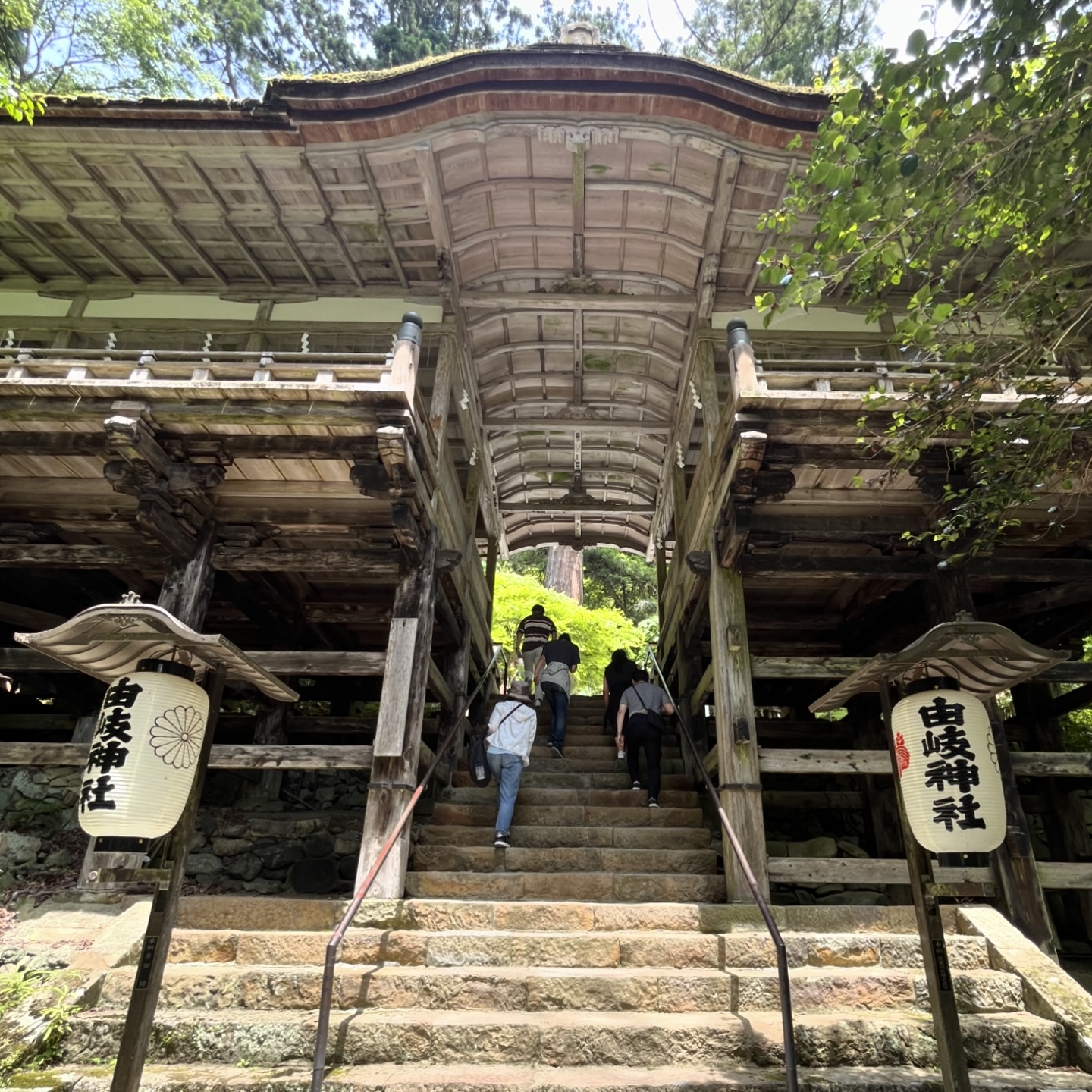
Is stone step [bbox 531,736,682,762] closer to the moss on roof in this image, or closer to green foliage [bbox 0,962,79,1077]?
green foliage [bbox 0,962,79,1077]

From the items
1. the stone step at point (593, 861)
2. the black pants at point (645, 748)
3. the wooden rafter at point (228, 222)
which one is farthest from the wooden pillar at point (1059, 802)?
the wooden rafter at point (228, 222)

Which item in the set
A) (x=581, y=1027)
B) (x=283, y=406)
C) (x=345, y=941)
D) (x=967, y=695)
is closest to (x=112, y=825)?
(x=345, y=941)

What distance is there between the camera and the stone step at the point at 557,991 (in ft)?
15.8

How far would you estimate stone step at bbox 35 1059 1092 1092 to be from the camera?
391 cm

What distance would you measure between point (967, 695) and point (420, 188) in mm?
7750

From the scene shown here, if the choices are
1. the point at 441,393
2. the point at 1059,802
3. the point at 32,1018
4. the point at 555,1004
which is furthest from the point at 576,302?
the point at 1059,802

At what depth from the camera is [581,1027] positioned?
14.4ft

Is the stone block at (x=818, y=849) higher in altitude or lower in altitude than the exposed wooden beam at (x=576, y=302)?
lower

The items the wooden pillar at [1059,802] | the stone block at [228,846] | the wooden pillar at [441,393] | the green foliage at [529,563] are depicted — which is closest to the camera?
the wooden pillar at [441,393]

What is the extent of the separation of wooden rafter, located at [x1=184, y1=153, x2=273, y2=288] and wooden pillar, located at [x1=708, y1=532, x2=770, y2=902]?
678cm

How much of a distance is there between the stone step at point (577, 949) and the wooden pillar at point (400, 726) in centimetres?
85

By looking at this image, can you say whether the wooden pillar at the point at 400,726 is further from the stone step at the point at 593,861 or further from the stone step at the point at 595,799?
the stone step at the point at 595,799

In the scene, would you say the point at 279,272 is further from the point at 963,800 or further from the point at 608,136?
the point at 963,800

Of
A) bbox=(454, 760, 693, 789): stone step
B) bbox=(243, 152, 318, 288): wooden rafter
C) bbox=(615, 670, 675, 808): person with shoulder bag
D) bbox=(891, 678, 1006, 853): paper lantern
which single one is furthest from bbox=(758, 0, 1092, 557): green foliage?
bbox=(243, 152, 318, 288): wooden rafter
